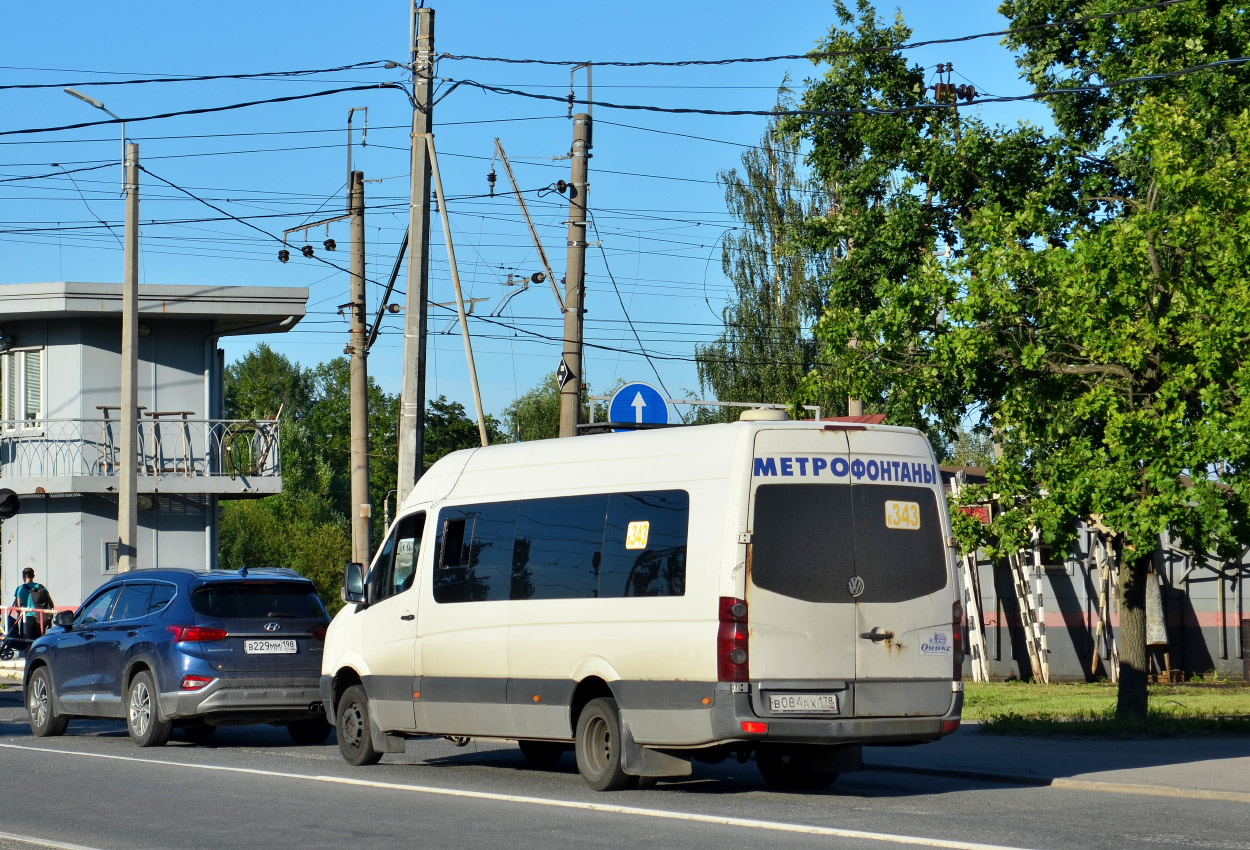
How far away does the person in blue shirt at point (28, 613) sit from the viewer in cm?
2624

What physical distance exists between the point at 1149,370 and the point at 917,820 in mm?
7191

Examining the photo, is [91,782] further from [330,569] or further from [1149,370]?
[330,569]

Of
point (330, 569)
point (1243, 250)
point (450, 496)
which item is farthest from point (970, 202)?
point (330, 569)

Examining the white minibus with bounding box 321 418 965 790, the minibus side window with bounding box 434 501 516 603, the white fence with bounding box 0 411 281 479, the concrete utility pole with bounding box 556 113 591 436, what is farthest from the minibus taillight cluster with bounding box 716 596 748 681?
the white fence with bounding box 0 411 281 479

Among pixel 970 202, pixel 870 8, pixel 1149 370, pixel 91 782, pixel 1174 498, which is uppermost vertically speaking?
pixel 870 8

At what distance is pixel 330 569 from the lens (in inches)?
2936

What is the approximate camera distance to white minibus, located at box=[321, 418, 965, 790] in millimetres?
10898

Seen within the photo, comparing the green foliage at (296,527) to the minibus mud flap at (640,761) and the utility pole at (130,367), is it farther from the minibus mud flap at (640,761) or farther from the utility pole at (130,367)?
the minibus mud flap at (640,761)

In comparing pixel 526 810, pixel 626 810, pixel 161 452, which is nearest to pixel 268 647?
pixel 526 810

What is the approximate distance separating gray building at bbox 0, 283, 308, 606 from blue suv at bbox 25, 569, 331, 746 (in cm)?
1358

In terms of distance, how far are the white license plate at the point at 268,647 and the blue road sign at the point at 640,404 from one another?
489 centimetres

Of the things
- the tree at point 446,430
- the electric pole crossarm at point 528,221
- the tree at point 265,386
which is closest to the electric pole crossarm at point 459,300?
the electric pole crossarm at point 528,221

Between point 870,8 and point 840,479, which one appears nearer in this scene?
point 840,479

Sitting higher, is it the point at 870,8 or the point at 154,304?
the point at 870,8
